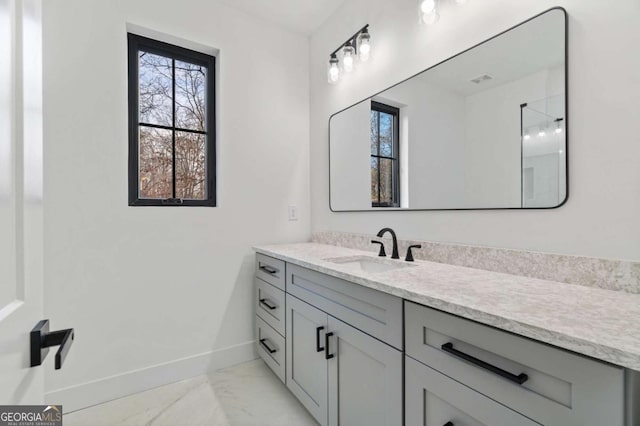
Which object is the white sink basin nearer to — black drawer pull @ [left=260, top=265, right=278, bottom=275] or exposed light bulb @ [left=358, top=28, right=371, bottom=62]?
black drawer pull @ [left=260, top=265, right=278, bottom=275]

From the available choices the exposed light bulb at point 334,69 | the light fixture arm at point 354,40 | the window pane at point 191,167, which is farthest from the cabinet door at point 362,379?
the light fixture arm at point 354,40

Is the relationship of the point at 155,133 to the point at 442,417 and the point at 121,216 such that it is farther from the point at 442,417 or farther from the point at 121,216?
the point at 442,417

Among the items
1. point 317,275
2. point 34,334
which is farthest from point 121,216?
point 34,334

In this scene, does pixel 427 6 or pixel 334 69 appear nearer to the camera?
pixel 427 6

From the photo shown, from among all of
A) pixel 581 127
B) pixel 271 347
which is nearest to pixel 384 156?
pixel 581 127

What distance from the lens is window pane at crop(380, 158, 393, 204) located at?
1.88 metres

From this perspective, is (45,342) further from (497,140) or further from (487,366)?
(497,140)

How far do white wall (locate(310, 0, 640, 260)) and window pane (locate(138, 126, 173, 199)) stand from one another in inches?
63.7

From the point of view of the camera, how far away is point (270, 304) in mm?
2025

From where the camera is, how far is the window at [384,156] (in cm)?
185

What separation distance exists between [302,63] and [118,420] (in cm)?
276

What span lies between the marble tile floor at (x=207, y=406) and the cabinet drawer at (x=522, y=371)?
1083mm

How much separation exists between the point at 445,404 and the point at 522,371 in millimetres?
274

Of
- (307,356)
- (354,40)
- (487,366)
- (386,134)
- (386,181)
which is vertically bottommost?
(307,356)
